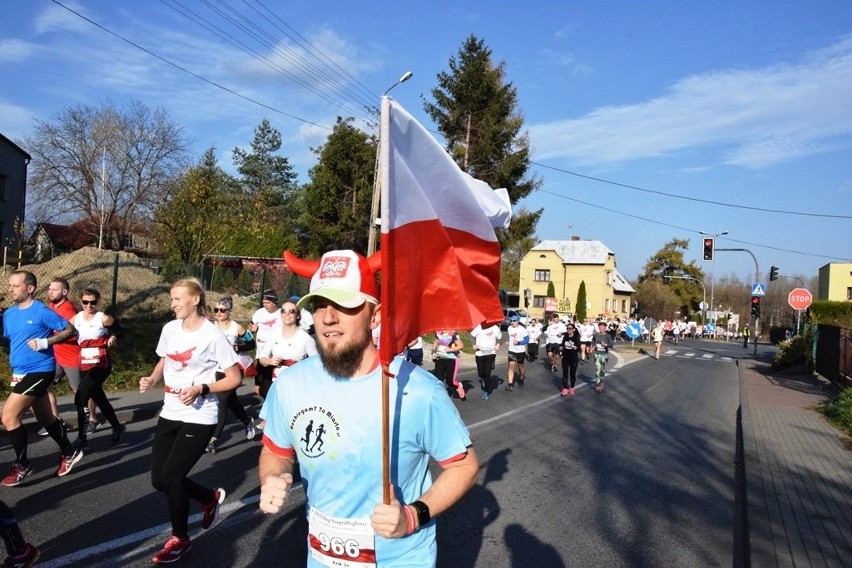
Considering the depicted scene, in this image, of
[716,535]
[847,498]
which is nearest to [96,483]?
[716,535]

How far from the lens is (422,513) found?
7.61 ft

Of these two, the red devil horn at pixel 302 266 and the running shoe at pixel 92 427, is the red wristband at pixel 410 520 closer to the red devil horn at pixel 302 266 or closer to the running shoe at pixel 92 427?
the red devil horn at pixel 302 266

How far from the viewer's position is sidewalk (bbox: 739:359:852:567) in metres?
5.70

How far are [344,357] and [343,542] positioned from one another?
2.18ft

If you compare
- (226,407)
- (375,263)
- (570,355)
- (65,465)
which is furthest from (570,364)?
(375,263)

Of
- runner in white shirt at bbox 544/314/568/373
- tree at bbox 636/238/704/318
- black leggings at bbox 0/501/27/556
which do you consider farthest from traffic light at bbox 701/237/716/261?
tree at bbox 636/238/704/318

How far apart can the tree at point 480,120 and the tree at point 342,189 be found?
19.7 ft

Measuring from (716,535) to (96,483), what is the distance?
19.3ft

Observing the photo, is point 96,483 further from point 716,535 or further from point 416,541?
point 716,535

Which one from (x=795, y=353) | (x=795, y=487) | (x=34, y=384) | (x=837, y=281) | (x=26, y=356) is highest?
(x=837, y=281)

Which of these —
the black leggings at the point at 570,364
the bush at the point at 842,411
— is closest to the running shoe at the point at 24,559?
the bush at the point at 842,411

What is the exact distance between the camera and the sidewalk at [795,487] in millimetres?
5695

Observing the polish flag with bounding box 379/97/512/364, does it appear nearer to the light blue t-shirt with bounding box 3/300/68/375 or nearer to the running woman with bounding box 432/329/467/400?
the light blue t-shirt with bounding box 3/300/68/375

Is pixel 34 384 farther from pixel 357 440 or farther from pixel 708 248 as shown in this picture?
pixel 708 248
